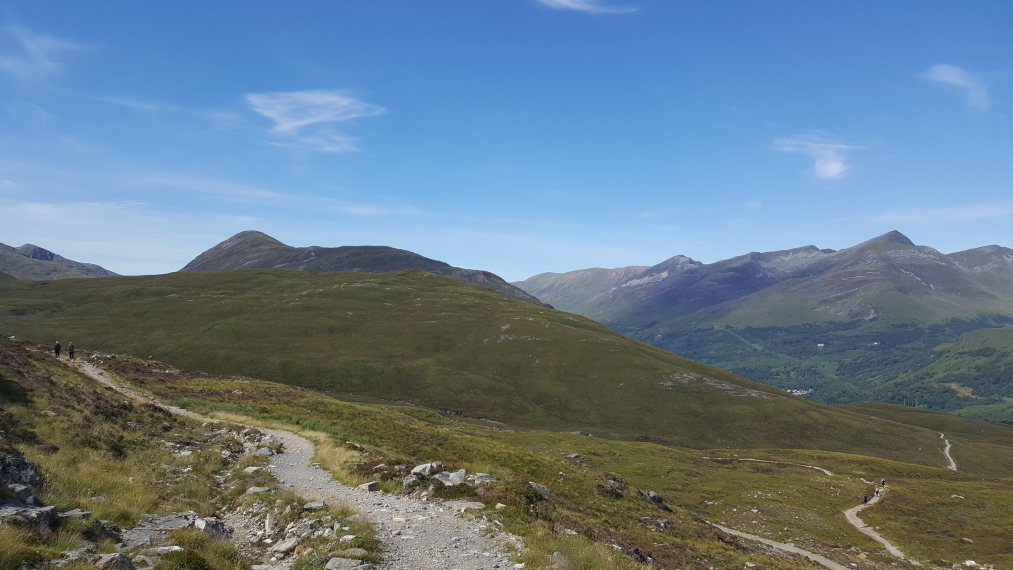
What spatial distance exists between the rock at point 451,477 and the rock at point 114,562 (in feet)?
48.0

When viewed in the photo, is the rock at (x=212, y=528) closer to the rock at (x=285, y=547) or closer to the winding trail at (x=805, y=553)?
the rock at (x=285, y=547)

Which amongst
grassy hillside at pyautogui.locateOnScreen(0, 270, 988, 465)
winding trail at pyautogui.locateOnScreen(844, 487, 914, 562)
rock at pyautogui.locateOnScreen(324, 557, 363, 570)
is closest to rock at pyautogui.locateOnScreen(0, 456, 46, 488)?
rock at pyautogui.locateOnScreen(324, 557, 363, 570)

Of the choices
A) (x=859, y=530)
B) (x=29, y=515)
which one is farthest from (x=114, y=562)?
(x=859, y=530)

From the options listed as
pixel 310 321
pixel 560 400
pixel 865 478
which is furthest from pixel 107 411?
pixel 310 321

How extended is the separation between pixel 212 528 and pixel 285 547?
107 inches

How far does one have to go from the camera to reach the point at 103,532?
14.8 meters

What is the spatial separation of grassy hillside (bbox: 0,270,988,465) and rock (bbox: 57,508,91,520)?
111 meters

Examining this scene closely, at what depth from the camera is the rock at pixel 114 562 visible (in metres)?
11.7

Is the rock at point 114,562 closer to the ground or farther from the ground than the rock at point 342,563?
farther from the ground

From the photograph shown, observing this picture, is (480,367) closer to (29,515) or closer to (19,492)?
(19,492)

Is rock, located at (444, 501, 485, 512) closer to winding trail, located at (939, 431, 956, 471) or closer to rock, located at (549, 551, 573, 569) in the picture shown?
rock, located at (549, 551, 573, 569)

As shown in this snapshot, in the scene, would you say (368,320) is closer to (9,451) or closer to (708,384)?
(708,384)

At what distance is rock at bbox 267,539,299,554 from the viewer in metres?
16.8

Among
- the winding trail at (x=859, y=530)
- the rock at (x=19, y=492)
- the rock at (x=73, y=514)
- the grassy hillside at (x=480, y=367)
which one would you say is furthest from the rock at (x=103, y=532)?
the grassy hillside at (x=480, y=367)
